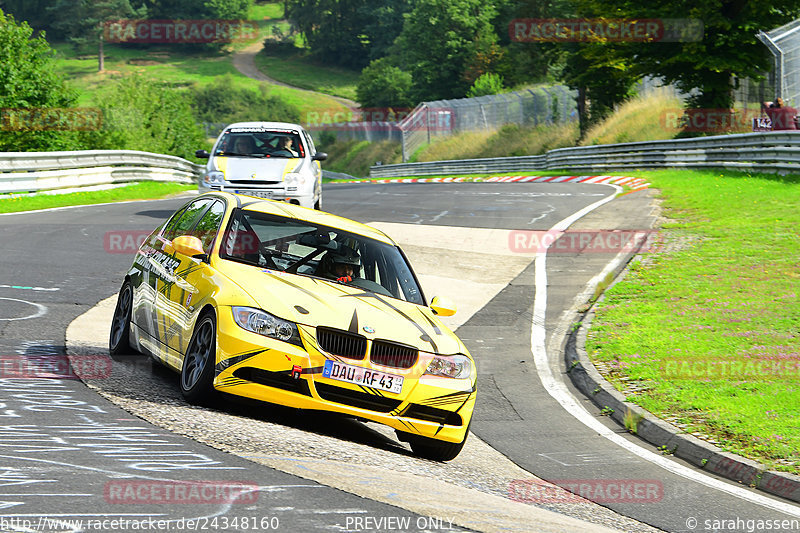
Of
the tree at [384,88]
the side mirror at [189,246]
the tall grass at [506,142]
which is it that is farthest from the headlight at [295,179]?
the tree at [384,88]

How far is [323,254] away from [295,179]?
403 inches

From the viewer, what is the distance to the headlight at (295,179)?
59.6 feet

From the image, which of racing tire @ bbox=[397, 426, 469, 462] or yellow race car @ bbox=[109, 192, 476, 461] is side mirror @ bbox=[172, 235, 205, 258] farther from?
racing tire @ bbox=[397, 426, 469, 462]

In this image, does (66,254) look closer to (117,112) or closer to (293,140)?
(293,140)

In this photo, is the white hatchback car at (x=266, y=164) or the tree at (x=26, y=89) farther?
the tree at (x=26, y=89)

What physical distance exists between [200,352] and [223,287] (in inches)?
20.1

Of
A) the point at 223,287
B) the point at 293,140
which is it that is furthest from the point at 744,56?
the point at 223,287

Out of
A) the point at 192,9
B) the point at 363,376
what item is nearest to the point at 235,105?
the point at 192,9

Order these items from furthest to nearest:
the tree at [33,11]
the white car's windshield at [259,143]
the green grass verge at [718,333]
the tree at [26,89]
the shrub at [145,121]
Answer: the tree at [33,11], the shrub at [145,121], the tree at [26,89], the white car's windshield at [259,143], the green grass verge at [718,333]

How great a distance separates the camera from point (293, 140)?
19.4m

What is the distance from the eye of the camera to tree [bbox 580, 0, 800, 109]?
36.8m

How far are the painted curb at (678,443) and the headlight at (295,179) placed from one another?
832 centimetres

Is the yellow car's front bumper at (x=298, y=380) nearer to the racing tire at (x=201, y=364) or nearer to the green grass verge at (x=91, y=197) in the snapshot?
the racing tire at (x=201, y=364)

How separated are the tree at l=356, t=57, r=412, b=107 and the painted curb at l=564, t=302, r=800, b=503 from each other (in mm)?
98606
